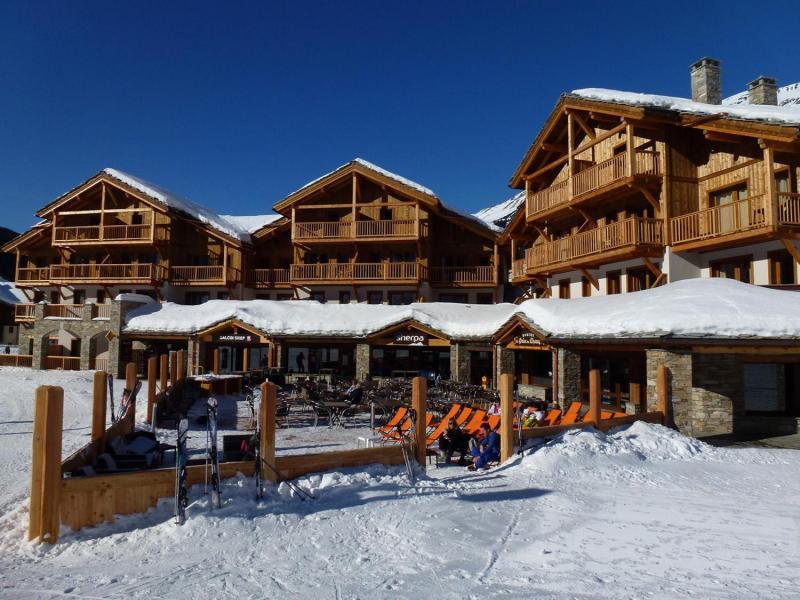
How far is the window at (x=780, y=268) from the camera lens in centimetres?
1568

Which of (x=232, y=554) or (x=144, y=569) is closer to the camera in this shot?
(x=144, y=569)

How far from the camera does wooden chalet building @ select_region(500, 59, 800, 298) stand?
15.3 metres

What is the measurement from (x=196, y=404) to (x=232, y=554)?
1250 centimetres

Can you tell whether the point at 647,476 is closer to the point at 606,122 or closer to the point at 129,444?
the point at 129,444

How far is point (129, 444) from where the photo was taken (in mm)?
9695

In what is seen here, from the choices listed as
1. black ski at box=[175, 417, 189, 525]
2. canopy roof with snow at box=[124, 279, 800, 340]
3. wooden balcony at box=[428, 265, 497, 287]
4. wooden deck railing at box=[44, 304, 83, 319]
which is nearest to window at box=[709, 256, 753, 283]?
canopy roof with snow at box=[124, 279, 800, 340]

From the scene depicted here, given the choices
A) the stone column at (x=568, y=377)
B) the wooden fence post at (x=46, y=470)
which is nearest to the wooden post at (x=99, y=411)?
the wooden fence post at (x=46, y=470)

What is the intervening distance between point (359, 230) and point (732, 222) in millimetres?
17403

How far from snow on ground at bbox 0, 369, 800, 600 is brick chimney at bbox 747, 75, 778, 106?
17.7m

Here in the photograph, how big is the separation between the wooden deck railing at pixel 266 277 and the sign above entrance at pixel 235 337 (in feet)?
23.0

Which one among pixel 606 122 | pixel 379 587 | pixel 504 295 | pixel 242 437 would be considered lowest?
pixel 379 587

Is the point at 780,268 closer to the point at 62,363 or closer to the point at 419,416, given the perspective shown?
the point at 419,416

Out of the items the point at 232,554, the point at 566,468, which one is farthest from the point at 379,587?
the point at 566,468

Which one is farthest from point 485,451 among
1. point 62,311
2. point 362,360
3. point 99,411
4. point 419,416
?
point 62,311
